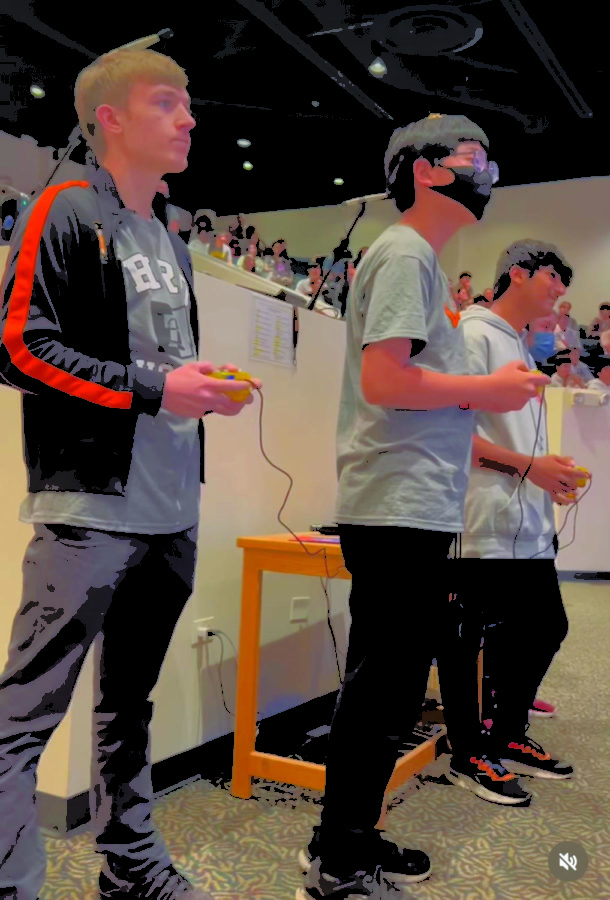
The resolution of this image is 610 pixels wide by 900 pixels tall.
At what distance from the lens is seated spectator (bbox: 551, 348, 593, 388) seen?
23.2ft

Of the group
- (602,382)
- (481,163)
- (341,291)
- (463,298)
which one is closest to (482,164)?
(481,163)

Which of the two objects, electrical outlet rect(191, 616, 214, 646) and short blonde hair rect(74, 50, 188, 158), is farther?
electrical outlet rect(191, 616, 214, 646)

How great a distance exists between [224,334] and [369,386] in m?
0.92

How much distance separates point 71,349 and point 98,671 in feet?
1.68

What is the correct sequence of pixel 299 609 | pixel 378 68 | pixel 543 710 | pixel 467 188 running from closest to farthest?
pixel 467 188 → pixel 299 609 → pixel 543 710 → pixel 378 68

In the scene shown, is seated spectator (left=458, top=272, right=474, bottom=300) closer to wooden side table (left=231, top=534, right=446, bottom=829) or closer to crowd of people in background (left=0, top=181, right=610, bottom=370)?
crowd of people in background (left=0, top=181, right=610, bottom=370)

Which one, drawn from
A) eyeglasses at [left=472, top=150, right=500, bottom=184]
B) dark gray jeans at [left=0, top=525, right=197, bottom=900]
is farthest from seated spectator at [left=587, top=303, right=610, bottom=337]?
dark gray jeans at [left=0, top=525, right=197, bottom=900]

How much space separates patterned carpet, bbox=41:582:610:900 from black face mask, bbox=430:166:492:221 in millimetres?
1236

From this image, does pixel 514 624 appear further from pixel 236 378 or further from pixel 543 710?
pixel 236 378

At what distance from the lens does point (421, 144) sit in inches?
51.8

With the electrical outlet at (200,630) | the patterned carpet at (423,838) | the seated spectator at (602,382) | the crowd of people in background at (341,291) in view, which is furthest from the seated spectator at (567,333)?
the electrical outlet at (200,630)

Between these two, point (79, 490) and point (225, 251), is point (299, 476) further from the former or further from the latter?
point (79, 490)

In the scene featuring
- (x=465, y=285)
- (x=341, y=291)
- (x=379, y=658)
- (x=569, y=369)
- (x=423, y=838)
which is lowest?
(x=423, y=838)

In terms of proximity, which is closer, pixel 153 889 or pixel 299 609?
pixel 153 889
